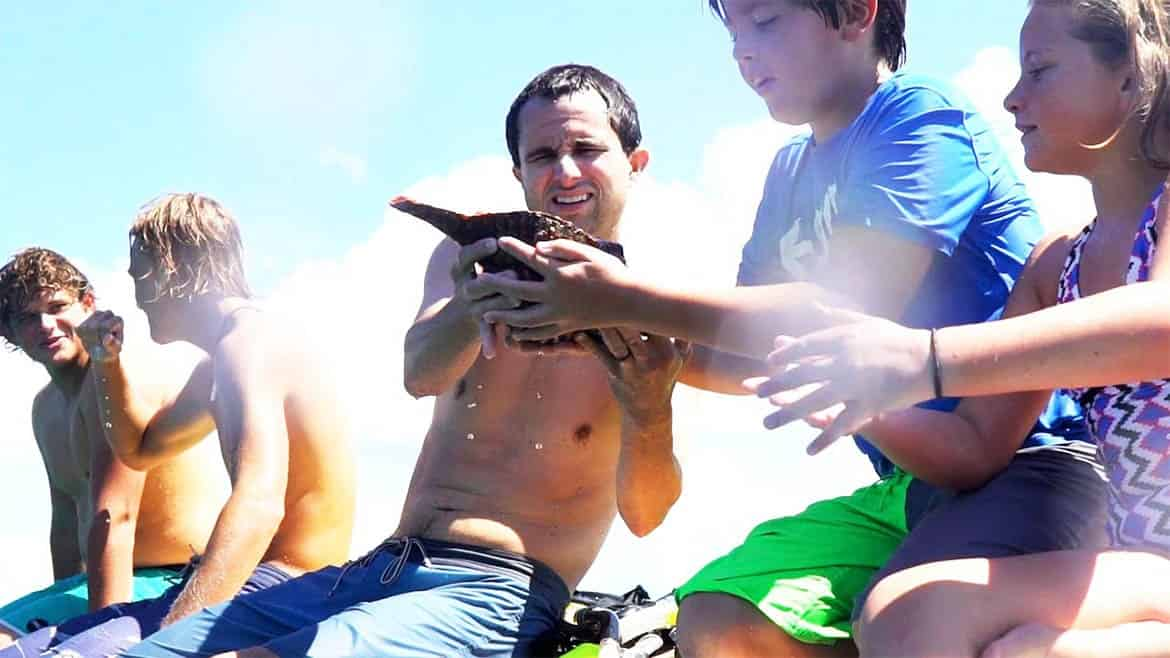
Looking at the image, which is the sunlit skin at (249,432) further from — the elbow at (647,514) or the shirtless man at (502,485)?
the elbow at (647,514)

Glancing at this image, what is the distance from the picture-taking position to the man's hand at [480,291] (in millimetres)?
3285

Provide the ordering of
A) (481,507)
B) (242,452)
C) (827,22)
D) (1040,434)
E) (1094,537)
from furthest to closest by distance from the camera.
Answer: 1. (242,452)
2. (481,507)
3. (827,22)
4. (1040,434)
5. (1094,537)

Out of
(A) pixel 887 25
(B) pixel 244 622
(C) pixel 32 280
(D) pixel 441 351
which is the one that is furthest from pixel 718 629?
(C) pixel 32 280

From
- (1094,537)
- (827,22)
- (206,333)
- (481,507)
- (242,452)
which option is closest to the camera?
(1094,537)

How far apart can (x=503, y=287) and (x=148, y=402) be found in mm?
3295

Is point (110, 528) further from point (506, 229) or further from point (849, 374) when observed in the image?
point (849, 374)

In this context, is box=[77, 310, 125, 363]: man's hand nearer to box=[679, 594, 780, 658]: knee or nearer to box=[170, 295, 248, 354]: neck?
box=[170, 295, 248, 354]: neck

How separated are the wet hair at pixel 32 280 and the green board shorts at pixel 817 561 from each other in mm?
4451

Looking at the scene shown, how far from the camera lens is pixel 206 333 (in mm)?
5863

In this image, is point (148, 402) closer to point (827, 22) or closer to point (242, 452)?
point (242, 452)

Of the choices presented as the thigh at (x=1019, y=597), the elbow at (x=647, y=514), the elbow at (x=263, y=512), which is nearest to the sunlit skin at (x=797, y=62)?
the elbow at (x=647, y=514)

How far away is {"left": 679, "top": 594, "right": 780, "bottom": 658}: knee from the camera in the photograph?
124 inches

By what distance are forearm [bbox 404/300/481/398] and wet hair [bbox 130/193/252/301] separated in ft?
5.76

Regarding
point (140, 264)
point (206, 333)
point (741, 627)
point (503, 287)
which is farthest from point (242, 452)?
point (741, 627)
